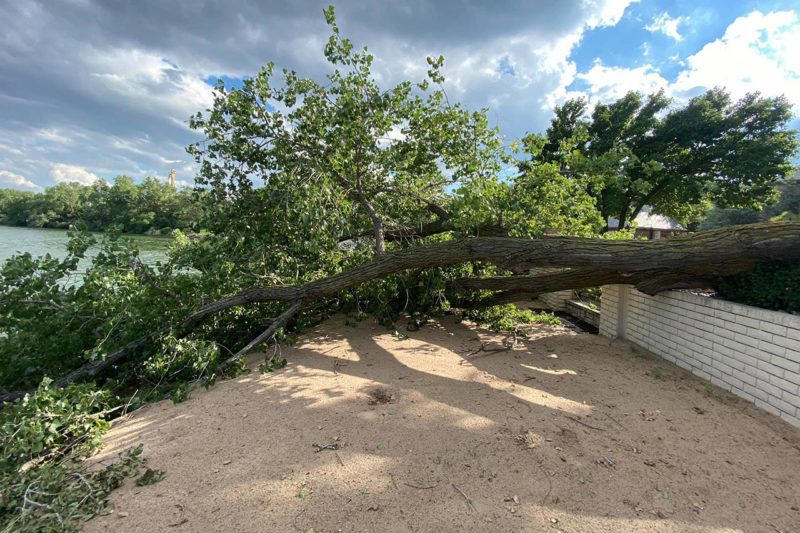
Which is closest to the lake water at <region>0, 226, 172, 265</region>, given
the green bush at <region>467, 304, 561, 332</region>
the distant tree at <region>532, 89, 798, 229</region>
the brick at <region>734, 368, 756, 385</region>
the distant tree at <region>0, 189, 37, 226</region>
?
the green bush at <region>467, 304, 561, 332</region>

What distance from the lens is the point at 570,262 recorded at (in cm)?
421

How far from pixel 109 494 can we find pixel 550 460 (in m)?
2.67

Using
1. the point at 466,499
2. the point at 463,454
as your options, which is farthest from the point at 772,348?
the point at 466,499

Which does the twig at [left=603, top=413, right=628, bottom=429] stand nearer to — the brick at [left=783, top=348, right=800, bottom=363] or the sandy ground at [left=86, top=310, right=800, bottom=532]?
the sandy ground at [left=86, top=310, right=800, bottom=532]

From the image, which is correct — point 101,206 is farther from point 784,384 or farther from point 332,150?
point 784,384

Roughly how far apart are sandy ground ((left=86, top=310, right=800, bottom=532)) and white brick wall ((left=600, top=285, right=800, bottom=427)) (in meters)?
0.17

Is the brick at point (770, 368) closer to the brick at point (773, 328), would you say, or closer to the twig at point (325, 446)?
the brick at point (773, 328)

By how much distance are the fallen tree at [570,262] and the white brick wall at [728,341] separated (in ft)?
1.12

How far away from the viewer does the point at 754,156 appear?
1345 centimetres

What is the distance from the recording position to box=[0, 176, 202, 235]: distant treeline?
28.2 meters

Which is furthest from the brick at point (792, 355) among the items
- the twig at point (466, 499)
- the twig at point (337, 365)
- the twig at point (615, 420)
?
the twig at point (337, 365)

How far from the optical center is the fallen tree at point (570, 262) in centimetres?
348

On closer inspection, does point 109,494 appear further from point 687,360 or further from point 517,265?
point 687,360

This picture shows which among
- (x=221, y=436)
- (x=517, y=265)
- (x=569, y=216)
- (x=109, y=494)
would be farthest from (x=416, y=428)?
(x=569, y=216)
